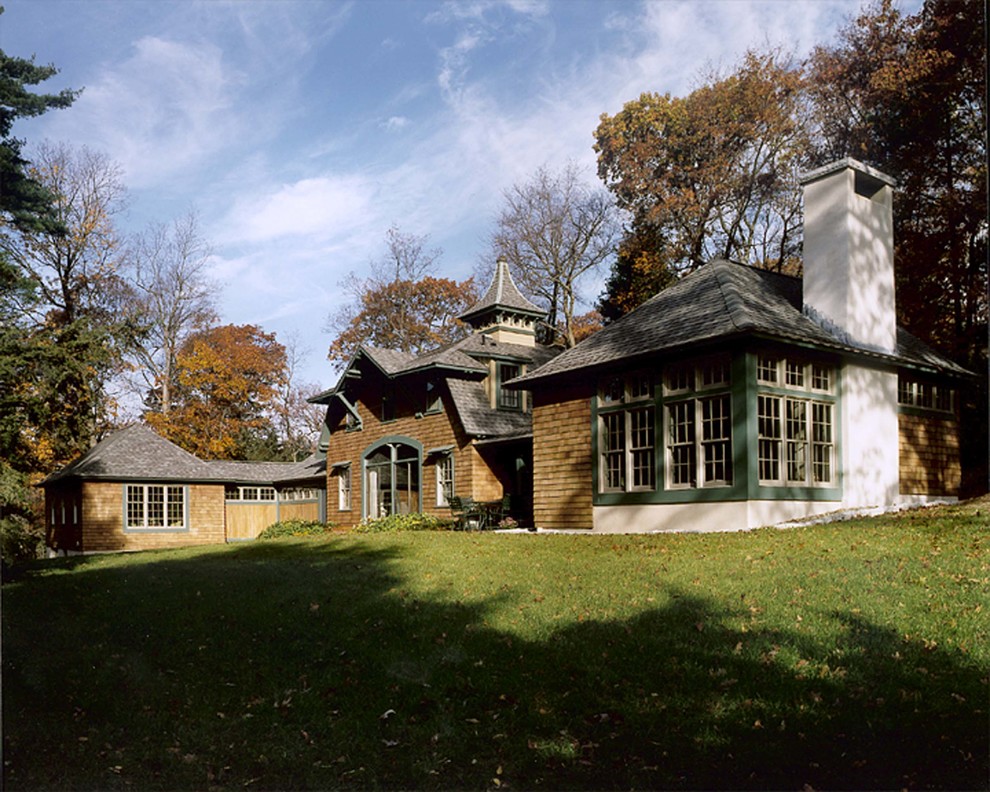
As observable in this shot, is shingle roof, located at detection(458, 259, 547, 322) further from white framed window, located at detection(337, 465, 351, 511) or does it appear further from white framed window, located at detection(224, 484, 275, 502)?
white framed window, located at detection(224, 484, 275, 502)

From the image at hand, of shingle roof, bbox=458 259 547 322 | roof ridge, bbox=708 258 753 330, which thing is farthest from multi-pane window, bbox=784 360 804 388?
shingle roof, bbox=458 259 547 322

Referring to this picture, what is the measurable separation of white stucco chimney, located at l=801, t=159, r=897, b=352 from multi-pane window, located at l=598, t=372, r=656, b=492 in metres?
Answer: 4.08

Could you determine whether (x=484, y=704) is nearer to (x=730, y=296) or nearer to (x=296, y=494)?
(x=730, y=296)

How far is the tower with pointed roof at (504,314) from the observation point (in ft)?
92.6

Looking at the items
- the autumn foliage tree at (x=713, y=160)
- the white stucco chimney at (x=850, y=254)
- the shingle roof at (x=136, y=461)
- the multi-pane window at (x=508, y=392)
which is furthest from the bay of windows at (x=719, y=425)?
the shingle roof at (x=136, y=461)

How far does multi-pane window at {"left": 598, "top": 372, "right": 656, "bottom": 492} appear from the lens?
16.5 meters

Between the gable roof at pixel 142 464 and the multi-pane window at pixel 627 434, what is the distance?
15.6m

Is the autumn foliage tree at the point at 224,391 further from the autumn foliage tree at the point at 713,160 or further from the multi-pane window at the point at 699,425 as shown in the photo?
the autumn foliage tree at the point at 713,160

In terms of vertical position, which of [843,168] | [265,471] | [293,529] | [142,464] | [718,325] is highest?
[843,168]

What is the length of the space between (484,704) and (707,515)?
9.75m

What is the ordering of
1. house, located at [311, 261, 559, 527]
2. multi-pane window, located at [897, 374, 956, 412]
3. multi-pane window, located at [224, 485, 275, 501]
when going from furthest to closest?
1. multi-pane window, located at [224, 485, 275, 501]
2. house, located at [311, 261, 559, 527]
3. multi-pane window, located at [897, 374, 956, 412]

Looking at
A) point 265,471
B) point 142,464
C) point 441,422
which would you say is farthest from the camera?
point 265,471

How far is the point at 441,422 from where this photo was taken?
24.9 metres

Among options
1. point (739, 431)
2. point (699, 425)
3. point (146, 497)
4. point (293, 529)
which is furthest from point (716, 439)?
point (146, 497)
